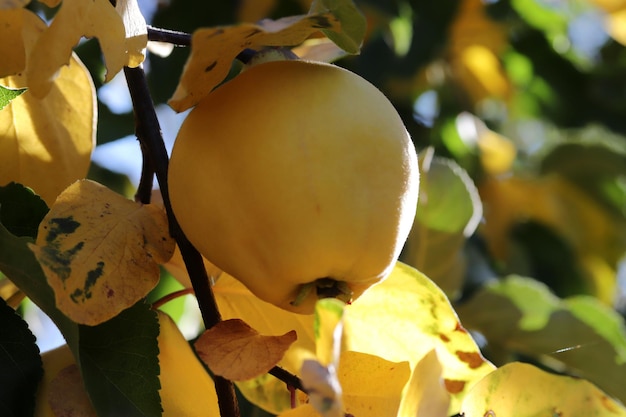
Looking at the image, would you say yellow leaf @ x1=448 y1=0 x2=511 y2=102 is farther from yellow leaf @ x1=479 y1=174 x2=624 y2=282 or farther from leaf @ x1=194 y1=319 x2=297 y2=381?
leaf @ x1=194 y1=319 x2=297 y2=381

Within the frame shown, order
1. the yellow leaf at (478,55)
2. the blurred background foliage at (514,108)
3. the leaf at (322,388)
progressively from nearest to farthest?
the leaf at (322,388) → the blurred background foliage at (514,108) → the yellow leaf at (478,55)

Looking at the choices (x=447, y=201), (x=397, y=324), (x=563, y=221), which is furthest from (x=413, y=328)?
(x=563, y=221)

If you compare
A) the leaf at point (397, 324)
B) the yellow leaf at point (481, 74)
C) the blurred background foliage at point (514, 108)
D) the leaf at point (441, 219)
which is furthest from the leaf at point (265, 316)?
the yellow leaf at point (481, 74)

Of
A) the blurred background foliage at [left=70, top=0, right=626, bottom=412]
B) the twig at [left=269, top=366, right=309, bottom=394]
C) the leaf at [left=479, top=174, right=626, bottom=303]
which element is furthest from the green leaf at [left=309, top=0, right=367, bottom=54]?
the leaf at [left=479, top=174, right=626, bottom=303]

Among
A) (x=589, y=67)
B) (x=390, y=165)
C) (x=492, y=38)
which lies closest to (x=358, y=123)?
(x=390, y=165)

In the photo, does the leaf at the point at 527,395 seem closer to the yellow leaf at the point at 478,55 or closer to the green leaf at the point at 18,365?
the green leaf at the point at 18,365

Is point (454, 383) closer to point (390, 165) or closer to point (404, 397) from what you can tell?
point (404, 397)
